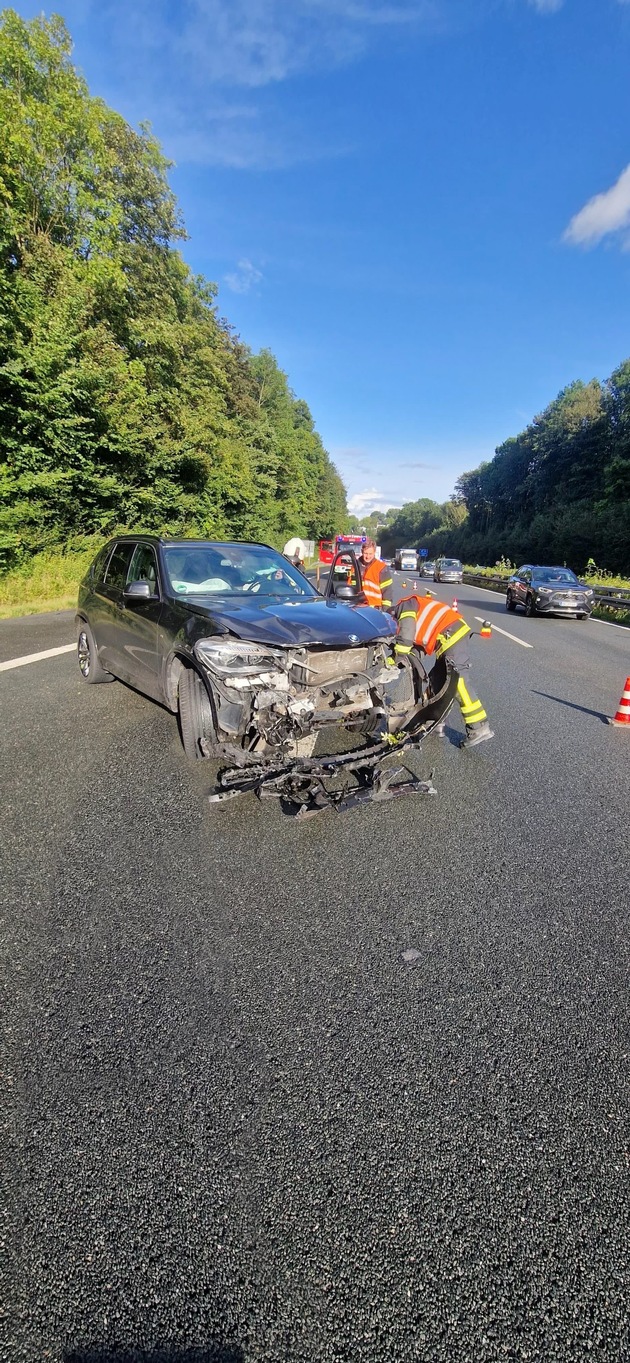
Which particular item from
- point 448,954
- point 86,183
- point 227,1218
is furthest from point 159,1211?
point 86,183

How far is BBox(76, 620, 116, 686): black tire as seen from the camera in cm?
650

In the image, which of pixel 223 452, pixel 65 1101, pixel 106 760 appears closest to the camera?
pixel 65 1101

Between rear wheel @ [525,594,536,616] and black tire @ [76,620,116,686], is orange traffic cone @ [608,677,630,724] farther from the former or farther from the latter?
rear wheel @ [525,594,536,616]

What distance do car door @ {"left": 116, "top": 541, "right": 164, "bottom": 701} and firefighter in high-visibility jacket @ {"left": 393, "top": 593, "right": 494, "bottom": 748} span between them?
1.98m

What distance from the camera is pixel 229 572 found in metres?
5.36

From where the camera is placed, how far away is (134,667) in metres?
5.14

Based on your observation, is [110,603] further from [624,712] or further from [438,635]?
[624,712]

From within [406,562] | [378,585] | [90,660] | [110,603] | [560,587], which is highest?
[378,585]

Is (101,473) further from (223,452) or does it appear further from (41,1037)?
(41,1037)

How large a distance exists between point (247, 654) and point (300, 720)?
54 cm

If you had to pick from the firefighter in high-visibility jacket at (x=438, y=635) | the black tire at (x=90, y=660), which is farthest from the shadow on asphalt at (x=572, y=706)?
the black tire at (x=90, y=660)

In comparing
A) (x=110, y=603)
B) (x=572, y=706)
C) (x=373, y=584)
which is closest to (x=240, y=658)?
(x=110, y=603)

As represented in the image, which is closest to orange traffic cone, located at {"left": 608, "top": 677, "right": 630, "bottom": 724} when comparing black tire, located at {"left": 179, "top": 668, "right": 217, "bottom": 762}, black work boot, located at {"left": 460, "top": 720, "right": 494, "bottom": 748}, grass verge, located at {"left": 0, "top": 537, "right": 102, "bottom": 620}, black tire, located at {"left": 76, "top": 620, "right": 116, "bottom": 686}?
black work boot, located at {"left": 460, "top": 720, "right": 494, "bottom": 748}

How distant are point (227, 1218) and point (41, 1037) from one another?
35.7 inches
